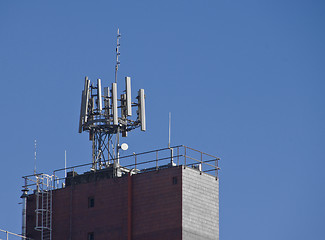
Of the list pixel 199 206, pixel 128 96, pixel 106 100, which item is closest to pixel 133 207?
pixel 199 206

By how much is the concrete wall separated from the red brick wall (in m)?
0.71

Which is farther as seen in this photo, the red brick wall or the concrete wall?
the red brick wall

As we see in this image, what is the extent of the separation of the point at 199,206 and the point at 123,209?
22.1ft

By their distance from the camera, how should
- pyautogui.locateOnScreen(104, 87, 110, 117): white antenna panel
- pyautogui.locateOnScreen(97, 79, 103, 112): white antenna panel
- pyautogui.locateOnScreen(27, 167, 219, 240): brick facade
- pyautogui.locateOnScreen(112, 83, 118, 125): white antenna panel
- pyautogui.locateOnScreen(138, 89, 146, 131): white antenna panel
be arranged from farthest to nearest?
pyautogui.locateOnScreen(104, 87, 110, 117): white antenna panel, pyautogui.locateOnScreen(97, 79, 103, 112): white antenna panel, pyautogui.locateOnScreen(138, 89, 146, 131): white antenna panel, pyautogui.locateOnScreen(112, 83, 118, 125): white antenna panel, pyautogui.locateOnScreen(27, 167, 219, 240): brick facade

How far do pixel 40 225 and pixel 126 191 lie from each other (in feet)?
33.5

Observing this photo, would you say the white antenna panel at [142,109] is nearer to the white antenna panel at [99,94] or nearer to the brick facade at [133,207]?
the white antenna panel at [99,94]

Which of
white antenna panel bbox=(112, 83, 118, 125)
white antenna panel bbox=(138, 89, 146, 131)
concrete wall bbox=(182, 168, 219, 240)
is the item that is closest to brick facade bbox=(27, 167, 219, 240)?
concrete wall bbox=(182, 168, 219, 240)

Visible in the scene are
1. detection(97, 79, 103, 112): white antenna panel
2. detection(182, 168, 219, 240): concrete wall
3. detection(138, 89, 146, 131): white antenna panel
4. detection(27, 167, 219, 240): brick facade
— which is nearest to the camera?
detection(182, 168, 219, 240): concrete wall

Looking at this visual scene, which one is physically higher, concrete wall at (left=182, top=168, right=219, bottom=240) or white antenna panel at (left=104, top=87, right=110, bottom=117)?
white antenna panel at (left=104, top=87, right=110, bottom=117)

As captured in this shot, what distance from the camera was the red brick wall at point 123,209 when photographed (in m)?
106

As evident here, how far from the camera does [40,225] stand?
4478 inches

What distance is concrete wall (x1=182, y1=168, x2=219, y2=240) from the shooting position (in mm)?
105500

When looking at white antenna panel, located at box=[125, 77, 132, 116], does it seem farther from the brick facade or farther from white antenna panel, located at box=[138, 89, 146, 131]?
the brick facade

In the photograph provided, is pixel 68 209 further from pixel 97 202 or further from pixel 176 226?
pixel 176 226
